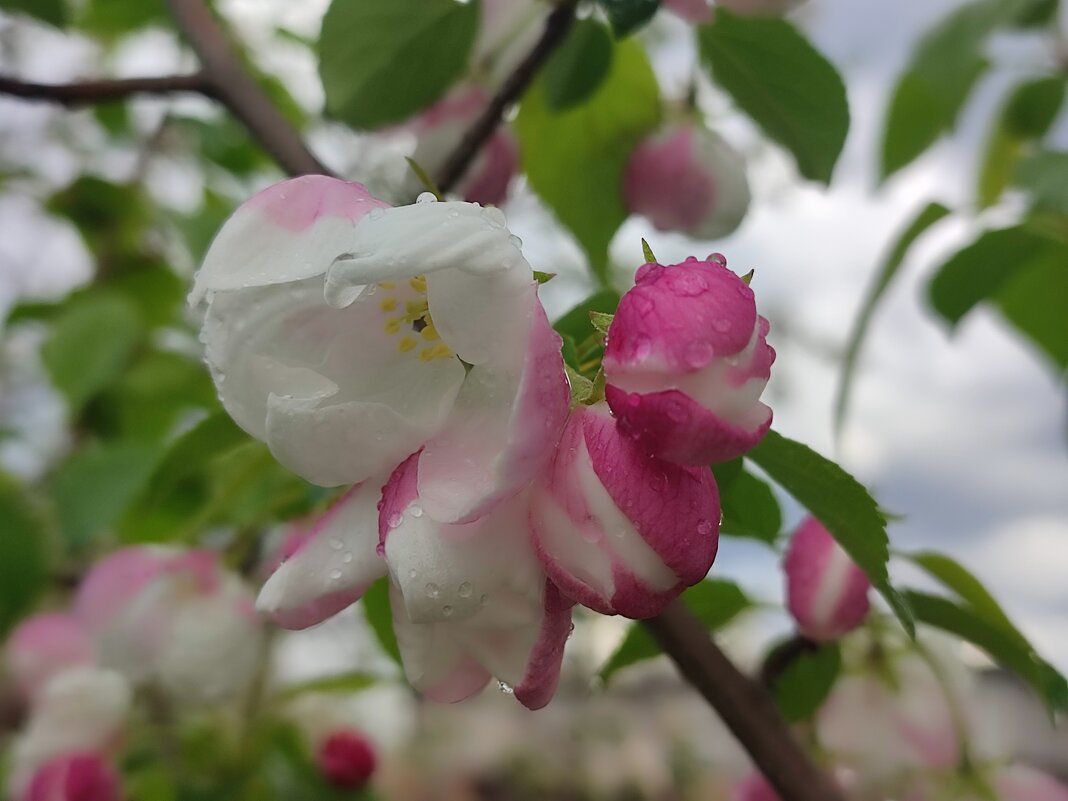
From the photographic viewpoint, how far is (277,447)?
24 cm

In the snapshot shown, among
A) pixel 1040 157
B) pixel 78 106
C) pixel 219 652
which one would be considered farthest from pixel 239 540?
pixel 1040 157

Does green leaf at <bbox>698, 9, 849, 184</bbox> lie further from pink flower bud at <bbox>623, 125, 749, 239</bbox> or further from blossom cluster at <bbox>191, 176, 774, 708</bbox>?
blossom cluster at <bbox>191, 176, 774, 708</bbox>

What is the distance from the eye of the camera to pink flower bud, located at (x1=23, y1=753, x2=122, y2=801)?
0.60 m

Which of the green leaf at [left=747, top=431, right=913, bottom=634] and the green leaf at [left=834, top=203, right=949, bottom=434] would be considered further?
the green leaf at [left=834, top=203, right=949, bottom=434]

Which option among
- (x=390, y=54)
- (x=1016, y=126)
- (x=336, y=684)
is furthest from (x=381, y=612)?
(x=1016, y=126)

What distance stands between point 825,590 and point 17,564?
553mm

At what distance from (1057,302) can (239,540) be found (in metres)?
0.69

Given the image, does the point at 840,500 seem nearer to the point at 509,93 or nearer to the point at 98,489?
the point at 509,93

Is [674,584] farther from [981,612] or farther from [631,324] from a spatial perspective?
[981,612]

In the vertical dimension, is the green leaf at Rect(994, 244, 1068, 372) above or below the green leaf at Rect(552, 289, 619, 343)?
below

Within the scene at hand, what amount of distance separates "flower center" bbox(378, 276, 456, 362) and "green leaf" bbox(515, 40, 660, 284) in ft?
1.08

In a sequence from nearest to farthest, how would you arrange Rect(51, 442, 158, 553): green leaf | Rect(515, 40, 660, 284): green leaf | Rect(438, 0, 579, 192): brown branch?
1. Rect(438, 0, 579, 192): brown branch
2. Rect(515, 40, 660, 284): green leaf
3. Rect(51, 442, 158, 553): green leaf

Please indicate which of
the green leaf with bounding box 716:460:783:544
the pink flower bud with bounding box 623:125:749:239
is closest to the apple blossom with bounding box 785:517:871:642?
the green leaf with bounding box 716:460:783:544

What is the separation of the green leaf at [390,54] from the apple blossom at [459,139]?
56 millimetres
